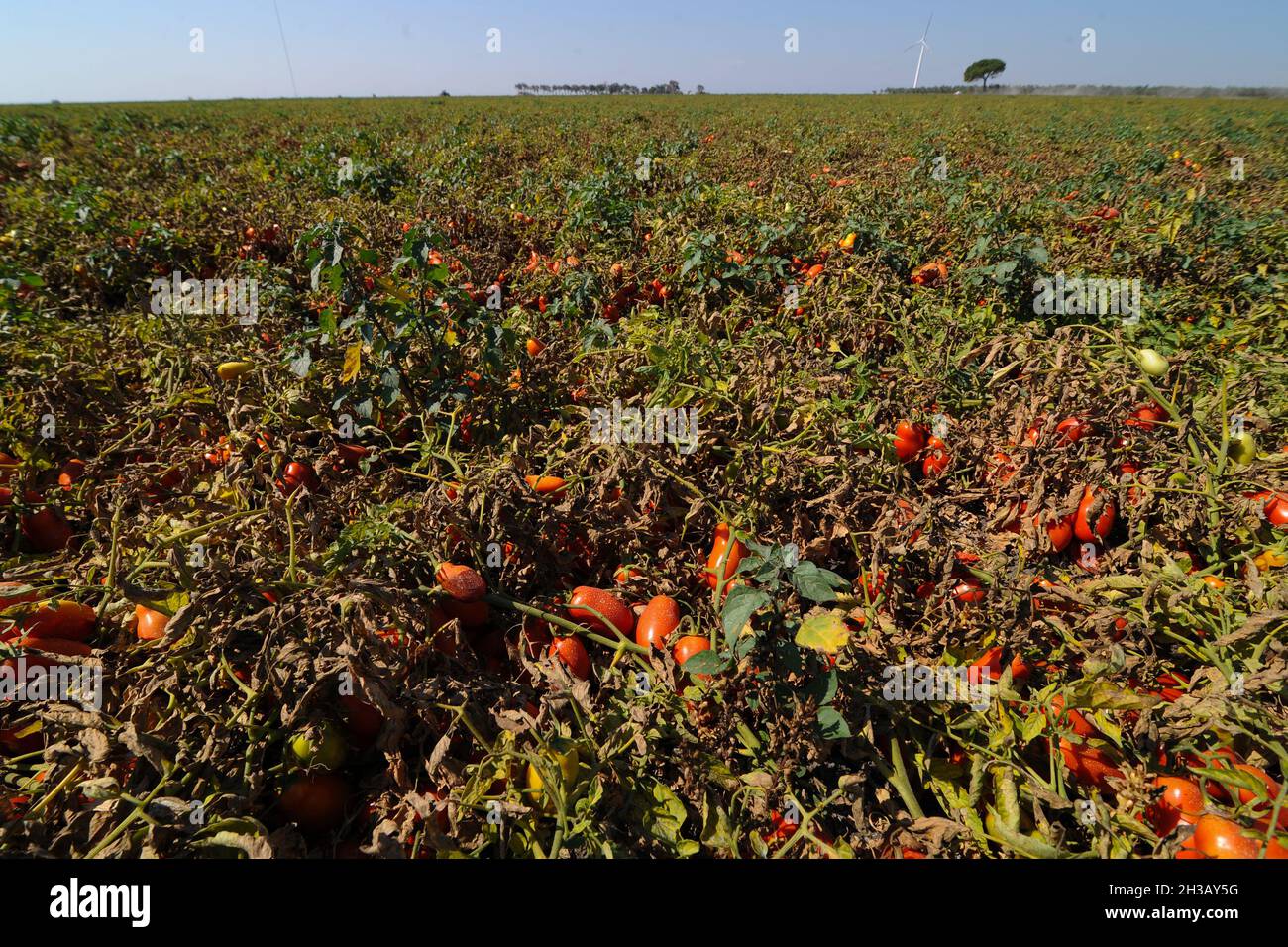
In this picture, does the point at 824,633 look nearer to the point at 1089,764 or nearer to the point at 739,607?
the point at 739,607

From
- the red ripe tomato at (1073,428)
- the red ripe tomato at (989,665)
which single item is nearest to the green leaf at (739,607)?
the red ripe tomato at (989,665)

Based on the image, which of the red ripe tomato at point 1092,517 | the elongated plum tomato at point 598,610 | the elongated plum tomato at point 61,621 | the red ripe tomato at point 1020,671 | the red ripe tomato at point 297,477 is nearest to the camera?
the elongated plum tomato at point 61,621

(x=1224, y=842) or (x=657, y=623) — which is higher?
(x=657, y=623)

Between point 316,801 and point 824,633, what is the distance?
1404 millimetres

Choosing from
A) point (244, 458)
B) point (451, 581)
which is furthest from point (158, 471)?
point (451, 581)

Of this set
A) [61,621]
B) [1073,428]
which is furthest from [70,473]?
[1073,428]

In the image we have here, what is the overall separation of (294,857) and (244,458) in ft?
5.98

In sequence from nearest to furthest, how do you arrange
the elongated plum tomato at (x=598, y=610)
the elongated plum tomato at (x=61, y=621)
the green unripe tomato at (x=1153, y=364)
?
the elongated plum tomato at (x=61, y=621), the elongated plum tomato at (x=598, y=610), the green unripe tomato at (x=1153, y=364)

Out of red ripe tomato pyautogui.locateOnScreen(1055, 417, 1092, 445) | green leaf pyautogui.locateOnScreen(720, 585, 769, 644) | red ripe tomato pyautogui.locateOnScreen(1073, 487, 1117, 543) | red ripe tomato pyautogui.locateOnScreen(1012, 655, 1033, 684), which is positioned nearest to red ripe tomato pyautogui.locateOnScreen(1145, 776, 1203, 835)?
red ripe tomato pyautogui.locateOnScreen(1012, 655, 1033, 684)

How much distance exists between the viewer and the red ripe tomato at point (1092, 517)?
7.54ft

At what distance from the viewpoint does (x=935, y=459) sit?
281 centimetres

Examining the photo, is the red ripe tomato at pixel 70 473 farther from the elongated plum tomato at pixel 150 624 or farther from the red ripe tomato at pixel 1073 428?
the red ripe tomato at pixel 1073 428

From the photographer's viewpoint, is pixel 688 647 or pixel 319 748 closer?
pixel 319 748

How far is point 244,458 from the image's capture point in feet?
8.86
